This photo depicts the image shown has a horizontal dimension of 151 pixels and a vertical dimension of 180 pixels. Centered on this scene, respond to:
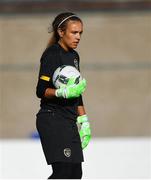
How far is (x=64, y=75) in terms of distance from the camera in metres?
4.29

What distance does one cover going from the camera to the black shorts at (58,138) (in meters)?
4.27

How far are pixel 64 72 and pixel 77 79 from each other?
10 centimetres

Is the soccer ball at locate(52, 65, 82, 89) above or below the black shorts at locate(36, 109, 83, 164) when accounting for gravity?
above

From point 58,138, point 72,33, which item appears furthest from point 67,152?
point 72,33

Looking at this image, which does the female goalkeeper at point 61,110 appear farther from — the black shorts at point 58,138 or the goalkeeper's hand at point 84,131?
the goalkeeper's hand at point 84,131

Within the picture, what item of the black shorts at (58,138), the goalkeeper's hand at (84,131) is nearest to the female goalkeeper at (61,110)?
the black shorts at (58,138)

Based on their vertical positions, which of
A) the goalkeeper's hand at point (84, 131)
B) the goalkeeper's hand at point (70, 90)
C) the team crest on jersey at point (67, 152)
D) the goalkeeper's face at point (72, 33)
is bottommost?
the team crest on jersey at point (67, 152)

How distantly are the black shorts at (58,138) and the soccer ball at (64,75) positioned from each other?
0.55 ft

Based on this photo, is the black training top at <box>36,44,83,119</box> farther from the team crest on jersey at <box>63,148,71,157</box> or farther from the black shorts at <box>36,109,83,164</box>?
the team crest on jersey at <box>63,148,71,157</box>

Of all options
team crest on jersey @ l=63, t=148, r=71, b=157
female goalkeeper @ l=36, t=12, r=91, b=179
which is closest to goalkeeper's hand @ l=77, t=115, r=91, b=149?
female goalkeeper @ l=36, t=12, r=91, b=179

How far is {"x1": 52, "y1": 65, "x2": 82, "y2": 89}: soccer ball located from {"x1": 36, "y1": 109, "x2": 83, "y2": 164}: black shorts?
17cm

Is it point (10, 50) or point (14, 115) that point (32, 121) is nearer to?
point (14, 115)

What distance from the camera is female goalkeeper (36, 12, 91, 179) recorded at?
427 cm

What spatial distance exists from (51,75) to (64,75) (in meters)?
0.08
